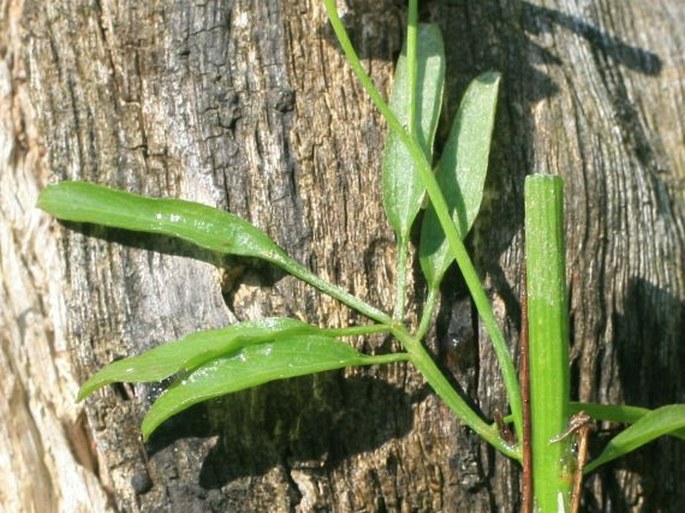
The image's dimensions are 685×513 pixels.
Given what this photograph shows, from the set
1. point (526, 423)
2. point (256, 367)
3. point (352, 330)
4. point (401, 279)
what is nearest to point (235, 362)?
point (256, 367)

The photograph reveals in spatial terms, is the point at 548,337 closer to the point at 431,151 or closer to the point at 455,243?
the point at 455,243

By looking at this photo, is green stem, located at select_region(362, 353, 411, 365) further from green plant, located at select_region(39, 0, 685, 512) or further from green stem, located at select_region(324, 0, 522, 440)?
green stem, located at select_region(324, 0, 522, 440)

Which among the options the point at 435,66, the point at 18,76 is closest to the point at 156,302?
the point at 18,76

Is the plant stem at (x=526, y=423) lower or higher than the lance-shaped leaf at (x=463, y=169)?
lower

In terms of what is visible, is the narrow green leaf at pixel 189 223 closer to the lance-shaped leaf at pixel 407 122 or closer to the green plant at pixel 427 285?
the green plant at pixel 427 285

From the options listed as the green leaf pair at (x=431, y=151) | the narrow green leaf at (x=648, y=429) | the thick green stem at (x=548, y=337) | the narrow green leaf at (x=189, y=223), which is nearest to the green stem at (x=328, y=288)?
the narrow green leaf at (x=189, y=223)

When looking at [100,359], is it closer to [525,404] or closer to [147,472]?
[147,472]
